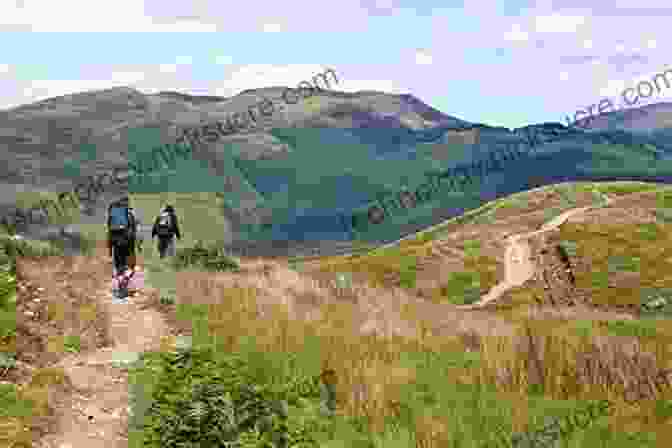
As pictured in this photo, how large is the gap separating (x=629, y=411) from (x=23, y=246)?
65.1ft

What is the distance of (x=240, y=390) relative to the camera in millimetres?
6906

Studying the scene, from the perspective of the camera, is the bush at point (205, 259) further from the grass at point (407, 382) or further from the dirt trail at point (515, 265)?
the dirt trail at point (515, 265)

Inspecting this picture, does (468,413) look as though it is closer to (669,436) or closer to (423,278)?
(669,436)

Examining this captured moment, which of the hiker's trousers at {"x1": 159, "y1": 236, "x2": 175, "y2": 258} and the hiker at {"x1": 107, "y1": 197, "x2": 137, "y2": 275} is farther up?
the hiker at {"x1": 107, "y1": 197, "x2": 137, "y2": 275}

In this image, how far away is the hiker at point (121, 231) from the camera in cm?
1859

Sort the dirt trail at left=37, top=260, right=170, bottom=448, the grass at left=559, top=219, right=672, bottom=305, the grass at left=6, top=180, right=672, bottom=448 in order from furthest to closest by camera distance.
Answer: the grass at left=559, top=219, right=672, bottom=305
the dirt trail at left=37, top=260, right=170, bottom=448
the grass at left=6, top=180, right=672, bottom=448

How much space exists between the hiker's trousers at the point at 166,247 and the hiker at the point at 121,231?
714cm

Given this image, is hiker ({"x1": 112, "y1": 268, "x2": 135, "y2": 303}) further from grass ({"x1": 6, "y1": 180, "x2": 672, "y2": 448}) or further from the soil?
grass ({"x1": 6, "y1": 180, "x2": 672, "y2": 448})

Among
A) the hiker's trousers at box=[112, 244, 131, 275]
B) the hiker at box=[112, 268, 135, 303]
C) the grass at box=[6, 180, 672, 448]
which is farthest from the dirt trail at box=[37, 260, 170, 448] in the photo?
the hiker's trousers at box=[112, 244, 131, 275]

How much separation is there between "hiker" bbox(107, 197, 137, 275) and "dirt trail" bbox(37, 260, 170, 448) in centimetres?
401

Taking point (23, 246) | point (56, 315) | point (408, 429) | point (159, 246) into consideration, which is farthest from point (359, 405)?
point (159, 246)

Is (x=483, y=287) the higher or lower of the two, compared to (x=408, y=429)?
lower

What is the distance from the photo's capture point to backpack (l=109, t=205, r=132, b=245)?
1859cm

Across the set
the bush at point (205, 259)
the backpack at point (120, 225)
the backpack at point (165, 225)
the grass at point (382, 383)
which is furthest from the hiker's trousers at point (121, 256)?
the backpack at point (165, 225)
